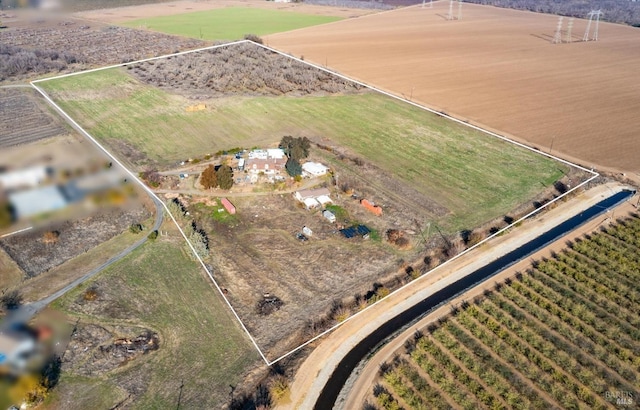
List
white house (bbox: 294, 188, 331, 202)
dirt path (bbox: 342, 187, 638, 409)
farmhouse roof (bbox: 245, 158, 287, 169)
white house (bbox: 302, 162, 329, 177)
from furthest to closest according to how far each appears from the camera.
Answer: farmhouse roof (bbox: 245, 158, 287, 169) < white house (bbox: 302, 162, 329, 177) < white house (bbox: 294, 188, 331, 202) < dirt path (bbox: 342, 187, 638, 409)

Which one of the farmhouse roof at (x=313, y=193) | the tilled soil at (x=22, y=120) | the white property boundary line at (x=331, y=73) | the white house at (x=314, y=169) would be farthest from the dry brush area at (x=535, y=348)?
the tilled soil at (x=22, y=120)

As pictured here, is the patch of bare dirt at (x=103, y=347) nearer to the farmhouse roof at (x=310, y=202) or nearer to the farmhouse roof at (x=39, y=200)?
the farmhouse roof at (x=39, y=200)

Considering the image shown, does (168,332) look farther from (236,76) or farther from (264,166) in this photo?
(236,76)

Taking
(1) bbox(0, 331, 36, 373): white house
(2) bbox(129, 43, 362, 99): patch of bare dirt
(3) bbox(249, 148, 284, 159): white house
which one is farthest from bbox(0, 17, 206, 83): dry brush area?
(1) bbox(0, 331, 36, 373): white house

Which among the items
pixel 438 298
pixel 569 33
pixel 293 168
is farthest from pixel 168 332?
pixel 569 33

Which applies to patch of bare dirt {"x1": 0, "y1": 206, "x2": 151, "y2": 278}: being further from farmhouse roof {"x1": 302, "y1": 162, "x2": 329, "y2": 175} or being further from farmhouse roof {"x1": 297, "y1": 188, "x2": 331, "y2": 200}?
farmhouse roof {"x1": 302, "y1": 162, "x2": 329, "y2": 175}

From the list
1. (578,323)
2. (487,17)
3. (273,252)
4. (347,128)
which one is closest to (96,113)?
(347,128)

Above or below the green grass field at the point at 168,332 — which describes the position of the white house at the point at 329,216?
above
